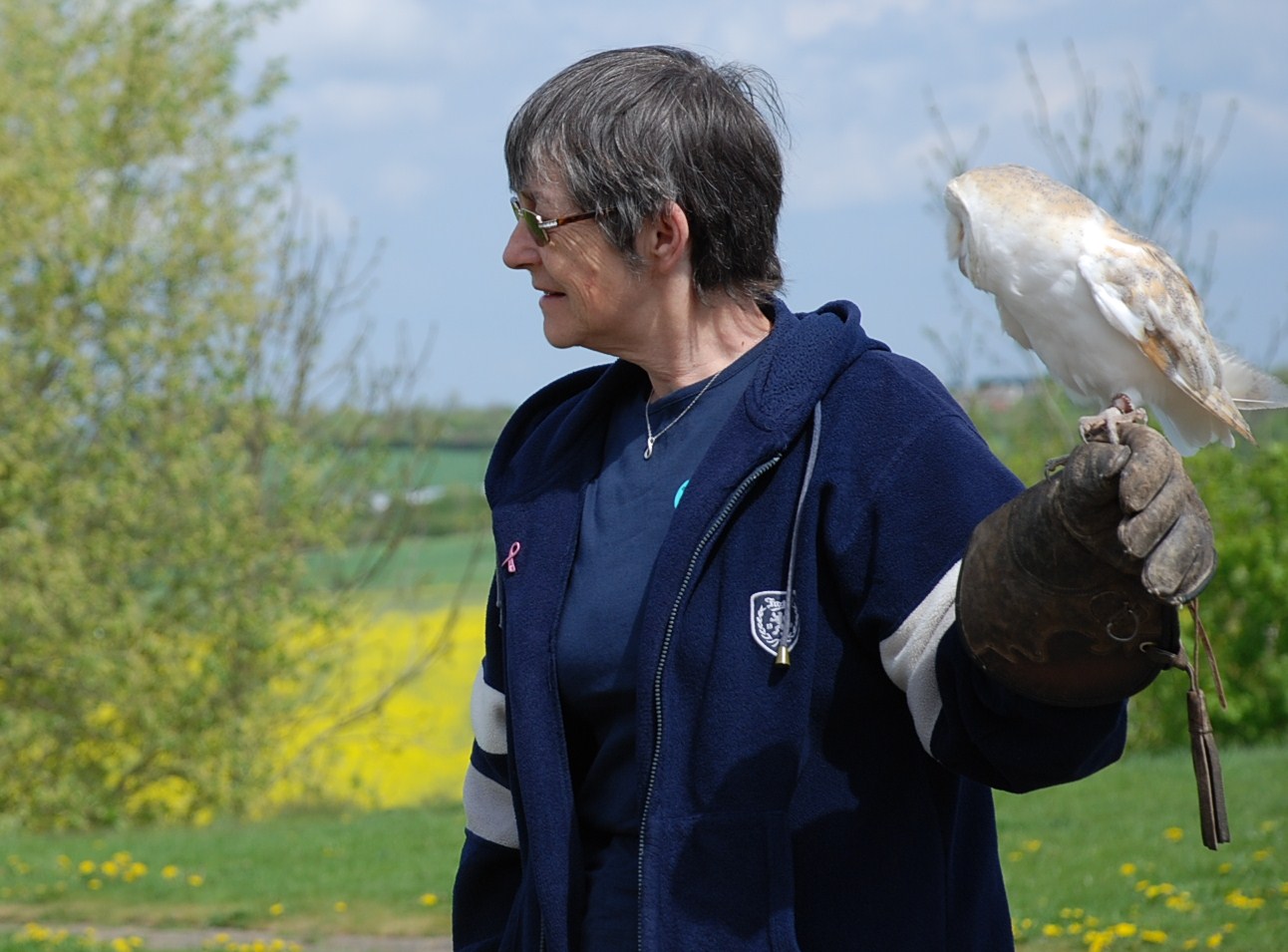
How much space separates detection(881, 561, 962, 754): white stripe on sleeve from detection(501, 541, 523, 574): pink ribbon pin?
58 cm

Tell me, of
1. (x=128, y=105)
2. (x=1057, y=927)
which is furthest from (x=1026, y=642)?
(x=128, y=105)

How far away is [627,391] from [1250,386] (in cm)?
88

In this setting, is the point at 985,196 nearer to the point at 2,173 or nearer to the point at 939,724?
the point at 939,724

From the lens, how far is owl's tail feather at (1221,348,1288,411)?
6.89ft

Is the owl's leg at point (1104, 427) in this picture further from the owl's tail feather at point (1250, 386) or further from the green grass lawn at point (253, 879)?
the green grass lawn at point (253, 879)

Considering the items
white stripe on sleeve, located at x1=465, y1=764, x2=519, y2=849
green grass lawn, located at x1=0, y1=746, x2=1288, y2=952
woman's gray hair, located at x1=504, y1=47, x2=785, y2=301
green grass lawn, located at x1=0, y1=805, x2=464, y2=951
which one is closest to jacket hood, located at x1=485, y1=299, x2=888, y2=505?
woman's gray hair, located at x1=504, y1=47, x2=785, y2=301

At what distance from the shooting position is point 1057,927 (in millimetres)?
5191

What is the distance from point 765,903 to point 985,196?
92 centimetres

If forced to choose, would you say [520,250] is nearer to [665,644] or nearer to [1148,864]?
[665,644]

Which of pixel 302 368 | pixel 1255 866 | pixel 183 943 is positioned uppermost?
pixel 302 368

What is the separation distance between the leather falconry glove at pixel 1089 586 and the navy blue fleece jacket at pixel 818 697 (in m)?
0.11

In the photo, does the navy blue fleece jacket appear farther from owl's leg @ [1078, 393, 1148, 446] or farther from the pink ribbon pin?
the pink ribbon pin

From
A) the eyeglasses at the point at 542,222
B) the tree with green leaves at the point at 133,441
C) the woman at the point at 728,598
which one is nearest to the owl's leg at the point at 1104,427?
the woman at the point at 728,598

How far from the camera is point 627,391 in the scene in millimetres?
2295
